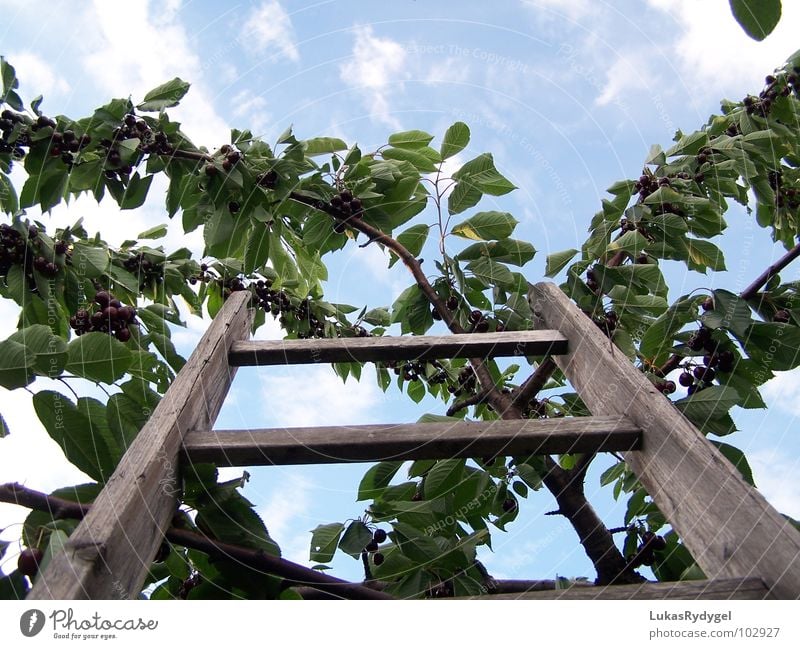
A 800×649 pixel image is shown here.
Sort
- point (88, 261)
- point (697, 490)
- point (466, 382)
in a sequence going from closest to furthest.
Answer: point (697, 490) < point (88, 261) < point (466, 382)

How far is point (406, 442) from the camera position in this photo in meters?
1.11

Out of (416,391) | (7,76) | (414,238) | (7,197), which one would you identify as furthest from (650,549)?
(7,76)

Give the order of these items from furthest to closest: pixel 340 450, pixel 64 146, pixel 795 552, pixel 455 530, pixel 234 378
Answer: pixel 64 146 → pixel 455 530 → pixel 234 378 → pixel 340 450 → pixel 795 552

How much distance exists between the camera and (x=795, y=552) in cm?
77

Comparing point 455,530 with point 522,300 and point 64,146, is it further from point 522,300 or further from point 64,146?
point 64,146

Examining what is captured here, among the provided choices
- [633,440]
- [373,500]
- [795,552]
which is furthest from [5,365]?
[795,552]

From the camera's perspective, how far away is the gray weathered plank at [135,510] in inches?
28.5

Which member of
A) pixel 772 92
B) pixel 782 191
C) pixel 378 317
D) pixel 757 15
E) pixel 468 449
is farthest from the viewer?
pixel 782 191

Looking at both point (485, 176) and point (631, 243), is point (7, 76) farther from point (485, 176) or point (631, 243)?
point (631, 243)

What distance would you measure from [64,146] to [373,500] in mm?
1631

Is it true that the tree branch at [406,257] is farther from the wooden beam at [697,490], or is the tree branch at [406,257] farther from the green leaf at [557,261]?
the wooden beam at [697,490]

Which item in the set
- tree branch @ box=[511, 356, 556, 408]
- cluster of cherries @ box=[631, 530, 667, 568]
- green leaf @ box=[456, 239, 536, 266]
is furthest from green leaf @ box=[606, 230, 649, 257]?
cluster of cherries @ box=[631, 530, 667, 568]

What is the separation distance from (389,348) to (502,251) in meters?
0.86

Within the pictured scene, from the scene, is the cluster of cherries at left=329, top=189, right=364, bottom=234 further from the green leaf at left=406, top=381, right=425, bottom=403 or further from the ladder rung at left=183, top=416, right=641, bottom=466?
the ladder rung at left=183, top=416, right=641, bottom=466
